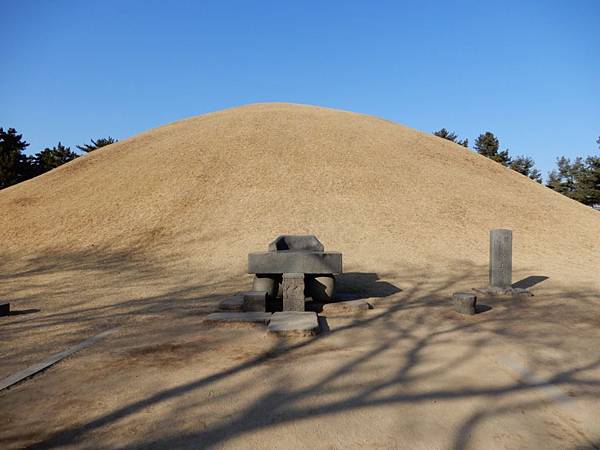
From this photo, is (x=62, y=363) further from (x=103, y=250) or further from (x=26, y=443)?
(x=103, y=250)

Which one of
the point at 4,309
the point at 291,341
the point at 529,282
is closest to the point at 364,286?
the point at 529,282

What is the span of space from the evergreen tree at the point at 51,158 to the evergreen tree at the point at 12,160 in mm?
1426

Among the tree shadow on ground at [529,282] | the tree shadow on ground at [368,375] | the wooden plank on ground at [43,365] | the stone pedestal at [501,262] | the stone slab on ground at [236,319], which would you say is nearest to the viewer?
the tree shadow on ground at [368,375]

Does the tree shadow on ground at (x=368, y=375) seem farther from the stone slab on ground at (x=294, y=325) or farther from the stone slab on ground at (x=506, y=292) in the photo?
the stone slab on ground at (x=506, y=292)

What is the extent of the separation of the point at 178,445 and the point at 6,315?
216 inches

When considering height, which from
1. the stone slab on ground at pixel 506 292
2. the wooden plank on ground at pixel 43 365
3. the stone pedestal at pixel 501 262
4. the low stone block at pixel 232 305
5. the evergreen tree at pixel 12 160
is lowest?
the wooden plank on ground at pixel 43 365

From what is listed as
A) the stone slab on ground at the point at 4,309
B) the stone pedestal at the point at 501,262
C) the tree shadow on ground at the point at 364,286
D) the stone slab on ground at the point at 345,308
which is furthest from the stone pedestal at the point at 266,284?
the stone pedestal at the point at 501,262

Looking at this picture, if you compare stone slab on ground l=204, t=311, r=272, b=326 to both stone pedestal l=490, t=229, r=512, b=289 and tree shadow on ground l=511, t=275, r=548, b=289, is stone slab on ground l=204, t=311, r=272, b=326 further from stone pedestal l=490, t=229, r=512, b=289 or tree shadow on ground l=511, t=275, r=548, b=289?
tree shadow on ground l=511, t=275, r=548, b=289

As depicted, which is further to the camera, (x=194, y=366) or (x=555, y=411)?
(x=194, y=366)

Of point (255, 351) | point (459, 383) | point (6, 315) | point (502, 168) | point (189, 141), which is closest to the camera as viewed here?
point (459, 383)

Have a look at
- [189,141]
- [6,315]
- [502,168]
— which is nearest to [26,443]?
[6,315]

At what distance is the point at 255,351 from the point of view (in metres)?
4.41

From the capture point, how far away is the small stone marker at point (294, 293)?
6.20 metres

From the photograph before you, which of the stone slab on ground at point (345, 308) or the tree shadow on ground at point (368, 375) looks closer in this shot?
the tree shadow on ground at point (368, 375)
